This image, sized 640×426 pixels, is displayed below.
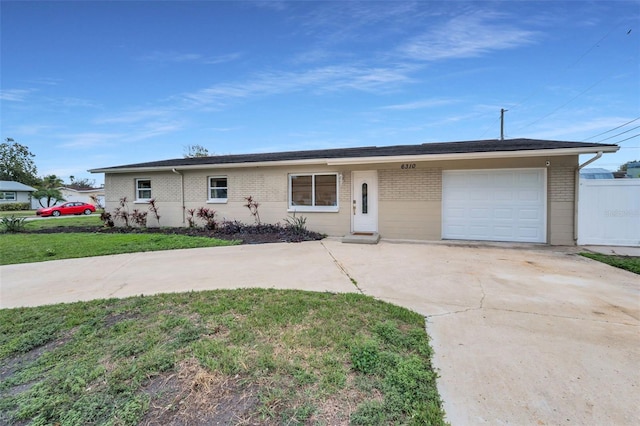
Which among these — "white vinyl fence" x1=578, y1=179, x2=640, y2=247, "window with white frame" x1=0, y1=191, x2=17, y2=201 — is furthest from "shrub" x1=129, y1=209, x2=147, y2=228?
"window with white frame" x1=0, y1=191, x2=17, y2=201

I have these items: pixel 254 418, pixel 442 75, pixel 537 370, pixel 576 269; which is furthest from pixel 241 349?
pixel 442 75

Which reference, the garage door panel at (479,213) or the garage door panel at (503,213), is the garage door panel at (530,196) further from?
the garage door panel at (479,213)

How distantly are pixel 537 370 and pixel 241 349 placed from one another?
2777 mm

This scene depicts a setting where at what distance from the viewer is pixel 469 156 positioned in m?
9.09

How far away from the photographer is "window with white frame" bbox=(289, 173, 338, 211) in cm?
1122

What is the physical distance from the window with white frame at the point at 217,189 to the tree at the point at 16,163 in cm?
6010

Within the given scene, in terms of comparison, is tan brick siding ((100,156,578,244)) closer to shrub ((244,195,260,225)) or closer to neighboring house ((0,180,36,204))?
shrub ((244,195,260,225))

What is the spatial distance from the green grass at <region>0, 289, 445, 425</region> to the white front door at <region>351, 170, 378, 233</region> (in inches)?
262

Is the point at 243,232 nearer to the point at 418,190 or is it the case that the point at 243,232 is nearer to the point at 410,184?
the point at 410,184

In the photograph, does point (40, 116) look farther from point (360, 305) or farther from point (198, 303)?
point (360, 305)

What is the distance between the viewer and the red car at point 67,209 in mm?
25672

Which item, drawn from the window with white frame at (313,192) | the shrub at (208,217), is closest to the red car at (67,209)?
the shrub at (208,217)

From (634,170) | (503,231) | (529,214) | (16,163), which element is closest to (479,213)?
(503,231)

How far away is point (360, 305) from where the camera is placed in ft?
13.4
